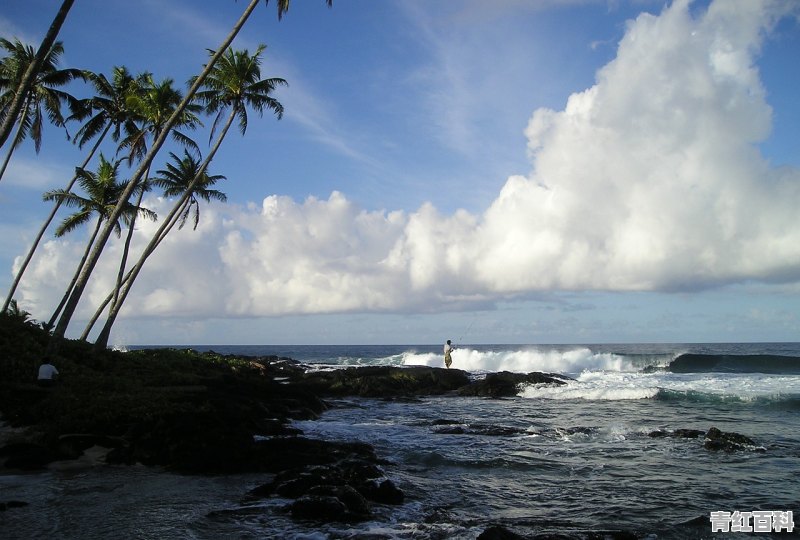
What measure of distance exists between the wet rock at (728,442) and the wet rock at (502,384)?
1306 cm

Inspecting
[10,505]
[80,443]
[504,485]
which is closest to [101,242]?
[80,443]

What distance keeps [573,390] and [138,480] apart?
21448 mm

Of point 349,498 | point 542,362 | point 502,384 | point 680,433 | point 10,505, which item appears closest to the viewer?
point 10,505

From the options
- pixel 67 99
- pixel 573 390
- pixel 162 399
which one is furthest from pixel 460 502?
pixel 67 99

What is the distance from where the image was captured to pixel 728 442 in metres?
12.8

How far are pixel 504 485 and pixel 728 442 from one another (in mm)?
6910

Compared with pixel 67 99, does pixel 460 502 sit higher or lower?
lower

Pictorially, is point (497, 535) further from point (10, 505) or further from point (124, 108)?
point (124, 108)

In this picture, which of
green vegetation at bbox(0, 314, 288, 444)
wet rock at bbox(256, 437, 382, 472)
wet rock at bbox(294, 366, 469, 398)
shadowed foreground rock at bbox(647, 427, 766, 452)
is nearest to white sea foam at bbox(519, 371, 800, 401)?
wet rock at bbox(294, 366, 469, 398)

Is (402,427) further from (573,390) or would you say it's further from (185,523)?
(573,390)

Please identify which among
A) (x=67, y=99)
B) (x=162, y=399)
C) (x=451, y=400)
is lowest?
(x=451, y=400)

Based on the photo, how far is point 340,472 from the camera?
29.8ft

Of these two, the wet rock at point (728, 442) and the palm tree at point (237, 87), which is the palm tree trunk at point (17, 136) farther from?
the wet rock at point (728, 442)

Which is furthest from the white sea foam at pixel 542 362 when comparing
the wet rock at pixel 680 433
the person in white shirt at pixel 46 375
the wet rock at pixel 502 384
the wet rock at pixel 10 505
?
the wet rock at pixel 10 505
